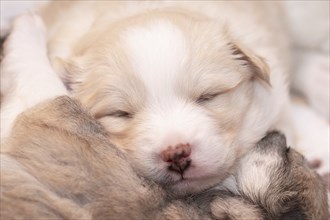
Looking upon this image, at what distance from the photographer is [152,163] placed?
5.96ft

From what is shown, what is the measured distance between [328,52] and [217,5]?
0.68 meters

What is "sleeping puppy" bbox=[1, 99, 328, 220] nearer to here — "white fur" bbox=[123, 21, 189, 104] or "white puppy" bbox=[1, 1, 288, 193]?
"white puppy" bbox=[1, 1, 288, 193]

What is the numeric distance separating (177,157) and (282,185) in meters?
0.30

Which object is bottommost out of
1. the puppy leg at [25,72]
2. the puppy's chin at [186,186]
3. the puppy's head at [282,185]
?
the puppy's head at [282,185]

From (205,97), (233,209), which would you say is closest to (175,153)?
(233,209)

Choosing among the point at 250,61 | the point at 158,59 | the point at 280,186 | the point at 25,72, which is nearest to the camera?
the point at 280,186

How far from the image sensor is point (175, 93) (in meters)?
2.03

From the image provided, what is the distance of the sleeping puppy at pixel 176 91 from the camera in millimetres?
1849

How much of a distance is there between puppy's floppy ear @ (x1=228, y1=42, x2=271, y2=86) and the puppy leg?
602 mm

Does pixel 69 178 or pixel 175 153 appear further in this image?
pixel 175 153

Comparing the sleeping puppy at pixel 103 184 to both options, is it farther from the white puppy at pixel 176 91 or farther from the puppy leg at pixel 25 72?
the puppy leg at pixel 25 72

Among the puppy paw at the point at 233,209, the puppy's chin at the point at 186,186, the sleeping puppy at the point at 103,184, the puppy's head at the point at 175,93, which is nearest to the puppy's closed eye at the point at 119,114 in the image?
the puppy's head at the point at 175,93

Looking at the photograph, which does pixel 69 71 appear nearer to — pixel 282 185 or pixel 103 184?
pixel 103 184

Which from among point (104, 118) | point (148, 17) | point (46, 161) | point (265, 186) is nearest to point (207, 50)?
point (148, 17)
